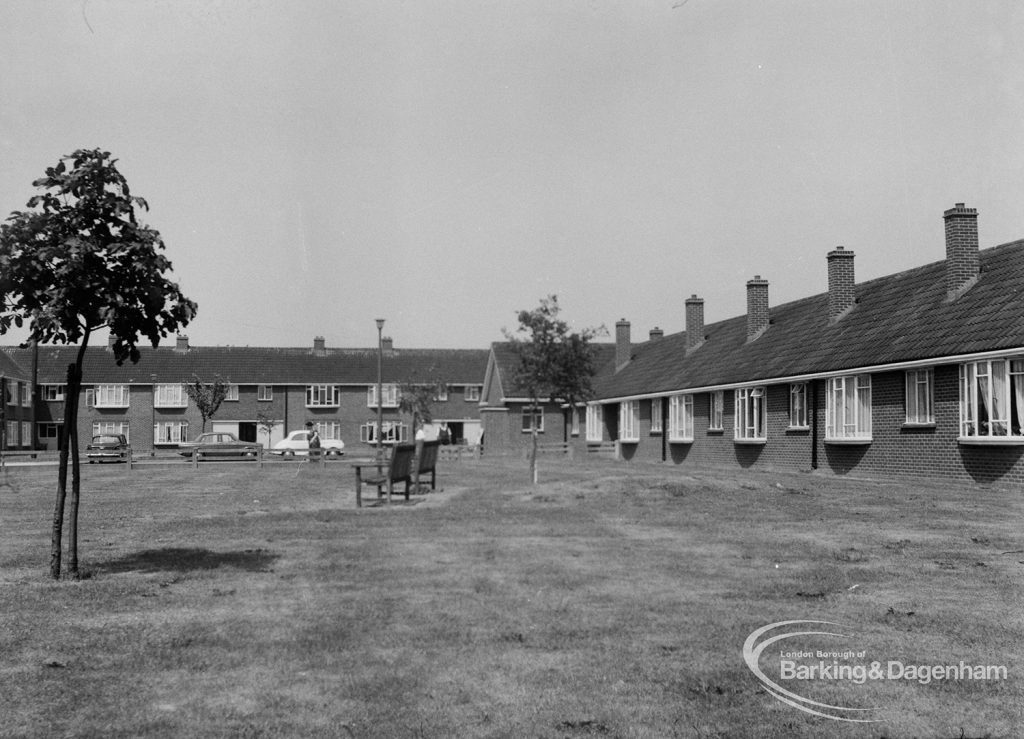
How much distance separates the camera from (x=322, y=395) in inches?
2904

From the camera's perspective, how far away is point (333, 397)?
7394cm

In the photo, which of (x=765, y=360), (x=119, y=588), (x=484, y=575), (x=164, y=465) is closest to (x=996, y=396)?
(x=765, y=360)

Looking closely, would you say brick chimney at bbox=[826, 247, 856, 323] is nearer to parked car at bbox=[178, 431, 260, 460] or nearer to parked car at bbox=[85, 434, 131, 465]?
parked car at bbox=[178, 431, 260, 460]

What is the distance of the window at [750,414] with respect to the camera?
34.2 m

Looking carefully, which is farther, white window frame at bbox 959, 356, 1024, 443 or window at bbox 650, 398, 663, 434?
window at bbox 650, 398, 663, 434

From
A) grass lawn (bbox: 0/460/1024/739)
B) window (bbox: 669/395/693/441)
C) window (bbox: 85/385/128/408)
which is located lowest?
grass lawn (bbox: 0/460/1024/739)

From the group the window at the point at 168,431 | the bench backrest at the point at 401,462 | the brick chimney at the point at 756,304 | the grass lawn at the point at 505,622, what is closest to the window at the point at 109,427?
the window at the point at 168,431

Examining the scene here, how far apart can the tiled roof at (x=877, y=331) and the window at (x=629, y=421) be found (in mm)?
2530

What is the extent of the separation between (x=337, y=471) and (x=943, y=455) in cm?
1799

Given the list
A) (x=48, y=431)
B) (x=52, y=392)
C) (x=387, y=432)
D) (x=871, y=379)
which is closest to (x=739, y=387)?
(x=871, y=379)

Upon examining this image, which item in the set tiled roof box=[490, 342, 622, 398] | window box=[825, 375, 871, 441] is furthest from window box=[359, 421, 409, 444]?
window box=[825, 375, 871, 441]

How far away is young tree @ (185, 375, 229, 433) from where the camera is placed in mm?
66562

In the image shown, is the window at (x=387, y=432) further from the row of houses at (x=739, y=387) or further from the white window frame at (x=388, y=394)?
the white window frame at (x=388, y=394)

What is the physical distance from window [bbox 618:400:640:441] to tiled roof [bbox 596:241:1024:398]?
2530mm
